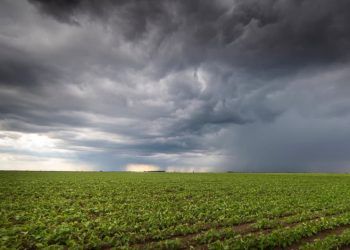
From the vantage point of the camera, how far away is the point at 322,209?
23891 millimetres

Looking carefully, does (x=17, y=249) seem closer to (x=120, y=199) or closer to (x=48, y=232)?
(x=48, y=232)

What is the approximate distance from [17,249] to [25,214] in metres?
8.63

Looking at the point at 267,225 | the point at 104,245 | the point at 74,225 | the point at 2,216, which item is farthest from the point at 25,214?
the point at 267,225

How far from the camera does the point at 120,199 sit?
2834 centimetres

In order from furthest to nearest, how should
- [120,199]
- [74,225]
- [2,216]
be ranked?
[120,199]
[2,216]
[74,225]

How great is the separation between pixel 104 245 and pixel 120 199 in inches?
637

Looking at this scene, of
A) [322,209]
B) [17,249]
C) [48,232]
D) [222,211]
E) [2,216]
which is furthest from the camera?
[322,209]

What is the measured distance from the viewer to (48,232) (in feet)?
46.3

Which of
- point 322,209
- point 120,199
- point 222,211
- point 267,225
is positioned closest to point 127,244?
point 267,225

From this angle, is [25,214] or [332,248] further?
[25,214]

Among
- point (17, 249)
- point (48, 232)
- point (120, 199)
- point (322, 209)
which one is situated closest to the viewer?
point (17, 249)

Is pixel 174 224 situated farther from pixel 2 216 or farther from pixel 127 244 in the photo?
pixel 2 216

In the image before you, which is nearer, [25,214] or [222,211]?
[25,214]

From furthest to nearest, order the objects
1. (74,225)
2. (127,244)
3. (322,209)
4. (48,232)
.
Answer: (322,209) < (74,225) < (48,232) < (127,244)
